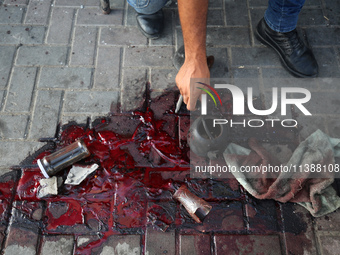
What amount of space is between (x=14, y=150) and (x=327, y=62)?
3.34 meters

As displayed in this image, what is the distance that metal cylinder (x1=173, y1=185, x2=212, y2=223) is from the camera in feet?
8.05

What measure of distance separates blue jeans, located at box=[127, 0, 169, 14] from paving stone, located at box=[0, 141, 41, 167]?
1.78m

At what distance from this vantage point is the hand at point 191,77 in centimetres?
226

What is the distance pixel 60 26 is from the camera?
3.50 m

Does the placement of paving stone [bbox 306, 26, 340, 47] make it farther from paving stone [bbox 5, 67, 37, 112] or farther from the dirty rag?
paving stone [bbox 5, 67, 37, 112]

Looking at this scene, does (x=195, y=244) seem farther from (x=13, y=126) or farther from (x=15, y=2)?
(x=15, y=2)

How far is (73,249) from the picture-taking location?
2.41 meters

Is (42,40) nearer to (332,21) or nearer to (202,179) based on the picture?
(202,179)

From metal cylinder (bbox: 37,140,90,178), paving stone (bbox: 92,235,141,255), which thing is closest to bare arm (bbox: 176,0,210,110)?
metal cylinder (bbox: 37,140,90,178)

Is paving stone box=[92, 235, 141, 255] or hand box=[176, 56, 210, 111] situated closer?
hand box=[176, 56, 210, 111]

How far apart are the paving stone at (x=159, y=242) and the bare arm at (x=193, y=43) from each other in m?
1.05

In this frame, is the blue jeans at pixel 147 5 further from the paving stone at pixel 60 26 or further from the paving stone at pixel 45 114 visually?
the paving stone at pixel 45 114

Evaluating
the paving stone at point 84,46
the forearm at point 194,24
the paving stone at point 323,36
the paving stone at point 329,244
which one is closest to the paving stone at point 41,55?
the paving stone at point 84,46

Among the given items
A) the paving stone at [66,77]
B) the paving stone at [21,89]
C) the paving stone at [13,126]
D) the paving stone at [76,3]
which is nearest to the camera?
the paving stone at [13,126]
